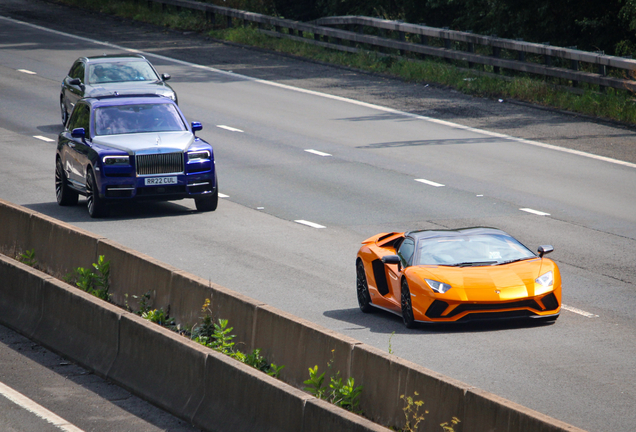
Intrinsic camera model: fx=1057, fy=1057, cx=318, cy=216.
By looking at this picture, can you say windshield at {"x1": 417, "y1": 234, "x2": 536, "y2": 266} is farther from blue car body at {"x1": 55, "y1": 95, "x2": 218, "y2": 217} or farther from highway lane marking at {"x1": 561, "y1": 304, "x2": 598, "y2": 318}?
blue car body at {"x1": 55, "y1": 95, "x2": 218, "y2": 217}

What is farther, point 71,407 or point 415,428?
point 71,407

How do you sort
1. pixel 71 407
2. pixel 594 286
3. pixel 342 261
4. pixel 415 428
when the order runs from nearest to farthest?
pixel 415 428 → pixel 71 407 → pixel 594 286 → pixel 342 261

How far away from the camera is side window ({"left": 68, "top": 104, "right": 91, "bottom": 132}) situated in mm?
19047

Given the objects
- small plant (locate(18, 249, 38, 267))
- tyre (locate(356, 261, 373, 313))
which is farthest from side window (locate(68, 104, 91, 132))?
tyre (locate(356, 261, 373, 313))

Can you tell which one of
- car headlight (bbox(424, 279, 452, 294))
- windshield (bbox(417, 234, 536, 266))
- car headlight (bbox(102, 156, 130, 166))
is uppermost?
windshield (bbox(417, 234, 536, 266))

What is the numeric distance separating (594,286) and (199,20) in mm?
30606

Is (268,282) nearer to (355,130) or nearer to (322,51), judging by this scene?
(355,130)

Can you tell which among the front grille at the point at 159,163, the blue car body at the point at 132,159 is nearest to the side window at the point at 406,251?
the blue car body at the point at 132,159

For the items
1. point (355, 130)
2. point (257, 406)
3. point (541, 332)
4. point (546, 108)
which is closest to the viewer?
point (257, 406)

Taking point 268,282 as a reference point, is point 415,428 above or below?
above

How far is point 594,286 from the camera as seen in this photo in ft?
43.8

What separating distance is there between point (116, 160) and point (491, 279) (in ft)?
27.1

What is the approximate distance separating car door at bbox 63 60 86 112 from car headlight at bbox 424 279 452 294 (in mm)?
14864

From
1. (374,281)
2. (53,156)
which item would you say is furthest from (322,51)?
(374,281)
